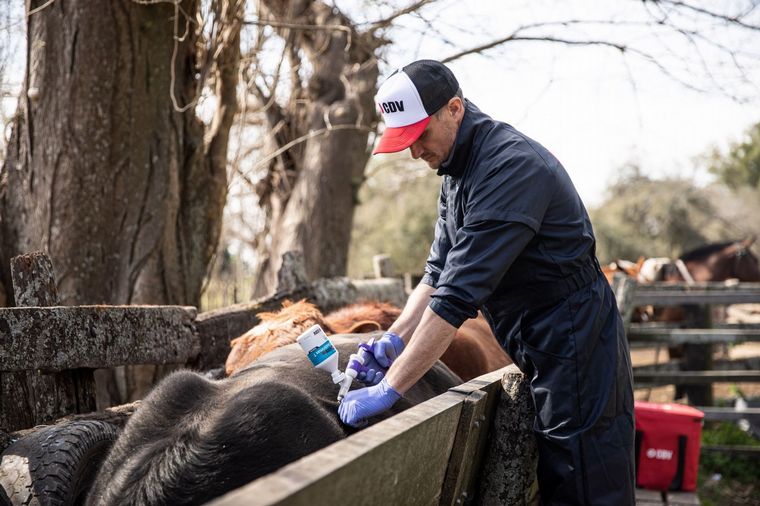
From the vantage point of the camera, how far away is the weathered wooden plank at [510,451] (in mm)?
2402

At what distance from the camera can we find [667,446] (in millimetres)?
5164

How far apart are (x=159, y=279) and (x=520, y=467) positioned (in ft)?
10.4

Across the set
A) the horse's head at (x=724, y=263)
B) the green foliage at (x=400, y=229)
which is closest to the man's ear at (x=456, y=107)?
the horse's head at (x=724, y=263)

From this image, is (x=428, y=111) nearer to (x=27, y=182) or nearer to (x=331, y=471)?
(x=331, y=471)

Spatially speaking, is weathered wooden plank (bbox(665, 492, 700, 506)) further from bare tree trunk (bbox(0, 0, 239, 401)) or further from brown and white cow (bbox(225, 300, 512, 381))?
bare tree trunk (bbox(0, 0, 239, 401))

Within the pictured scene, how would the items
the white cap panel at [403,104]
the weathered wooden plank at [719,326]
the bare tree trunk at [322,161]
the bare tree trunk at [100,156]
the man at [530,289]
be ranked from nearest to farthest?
the man at [530,289], the white cap panel at [403,104], the bare tree trunk at [100,156], the bare tree trunk at [322,161], the weathered wooden plank at [719,326]

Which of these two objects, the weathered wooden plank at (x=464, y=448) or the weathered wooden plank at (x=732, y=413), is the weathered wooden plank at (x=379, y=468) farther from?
the weathered wooden plank at (x=732, y=413)

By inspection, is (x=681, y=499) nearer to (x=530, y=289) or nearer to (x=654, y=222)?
(x=530, y=289)

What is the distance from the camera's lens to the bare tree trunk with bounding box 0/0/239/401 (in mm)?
4582

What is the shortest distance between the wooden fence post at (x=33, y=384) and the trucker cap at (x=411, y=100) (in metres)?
1.43

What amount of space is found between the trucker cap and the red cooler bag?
11.5ft

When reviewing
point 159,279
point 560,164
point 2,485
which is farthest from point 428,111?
point 159,279

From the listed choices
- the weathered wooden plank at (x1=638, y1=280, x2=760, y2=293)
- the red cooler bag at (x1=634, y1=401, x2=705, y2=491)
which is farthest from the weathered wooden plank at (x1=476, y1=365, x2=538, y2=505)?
the weathered wooden plank at (x1=638, y1=280, x2=760, y2=293)

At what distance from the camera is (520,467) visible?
2.44 m
